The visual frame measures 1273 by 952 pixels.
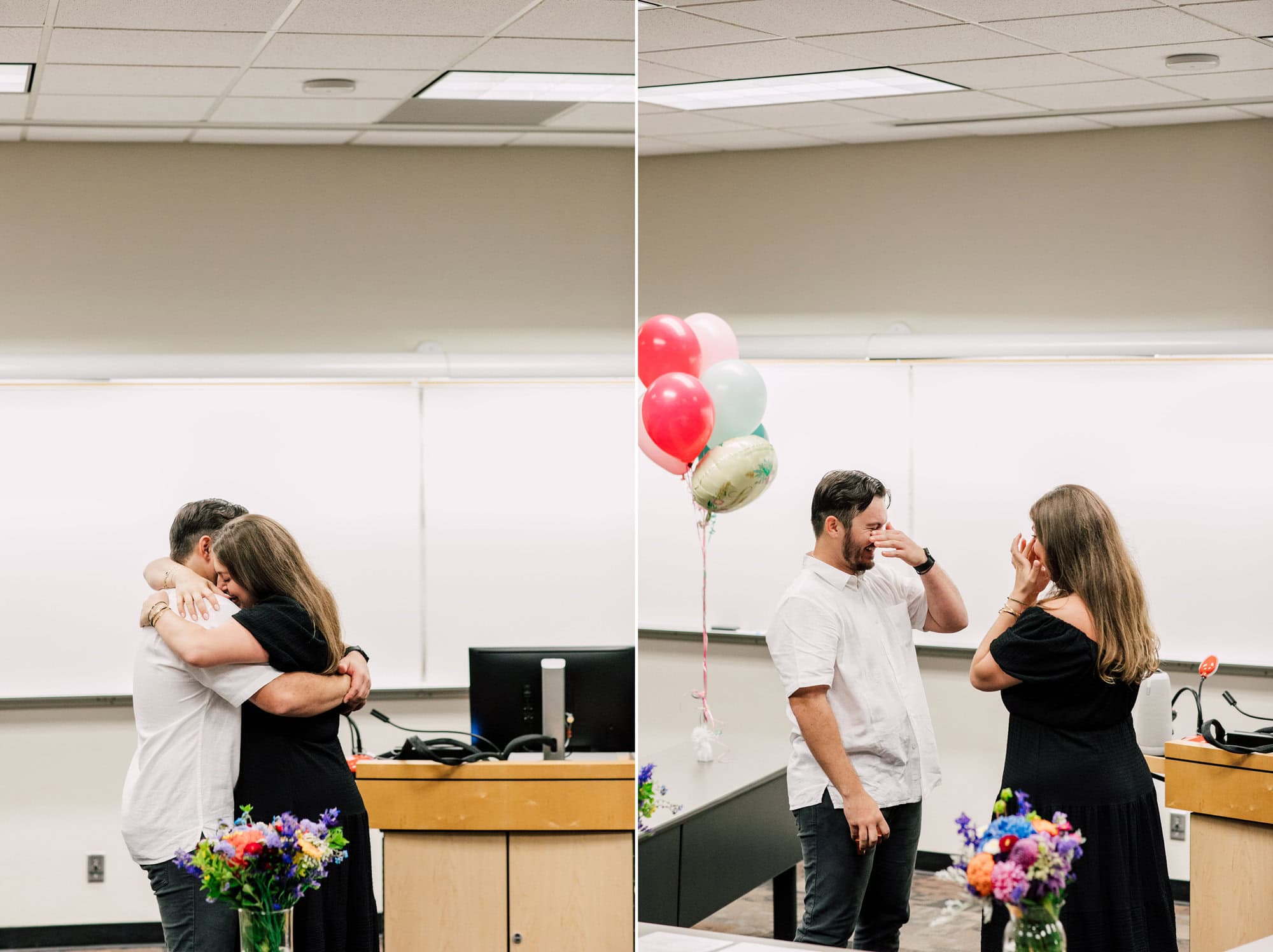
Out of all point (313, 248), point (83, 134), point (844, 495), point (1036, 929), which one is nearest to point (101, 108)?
point (83, 134)

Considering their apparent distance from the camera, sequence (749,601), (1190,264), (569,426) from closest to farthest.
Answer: (1190,264)
(749,601)
(569,426)

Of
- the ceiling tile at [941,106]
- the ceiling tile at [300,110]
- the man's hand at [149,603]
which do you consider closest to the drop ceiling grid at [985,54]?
the ceiling tile at [941,106]

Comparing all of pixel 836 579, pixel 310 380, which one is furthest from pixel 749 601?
pixel 310 380

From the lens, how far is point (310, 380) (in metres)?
2.09

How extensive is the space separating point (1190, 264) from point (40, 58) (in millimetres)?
1937

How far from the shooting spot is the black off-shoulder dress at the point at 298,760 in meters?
2.10

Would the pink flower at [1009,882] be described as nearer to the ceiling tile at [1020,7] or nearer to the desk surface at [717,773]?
the desk surface at [717,773]

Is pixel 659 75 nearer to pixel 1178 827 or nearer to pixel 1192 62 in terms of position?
pixel 1192 62

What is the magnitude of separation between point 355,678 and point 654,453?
68 centimetres

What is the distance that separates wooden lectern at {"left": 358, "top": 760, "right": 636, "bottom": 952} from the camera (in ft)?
7.31

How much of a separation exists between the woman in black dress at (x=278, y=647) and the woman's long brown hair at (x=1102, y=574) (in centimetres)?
123

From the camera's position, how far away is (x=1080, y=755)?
1870mm

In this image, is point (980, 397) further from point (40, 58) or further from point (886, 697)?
point (40, 58)

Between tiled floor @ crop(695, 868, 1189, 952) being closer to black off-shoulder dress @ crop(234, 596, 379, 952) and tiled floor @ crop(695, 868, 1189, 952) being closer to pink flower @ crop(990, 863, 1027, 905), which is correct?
pink flower @ crop(990, 863, 1027, 905)
